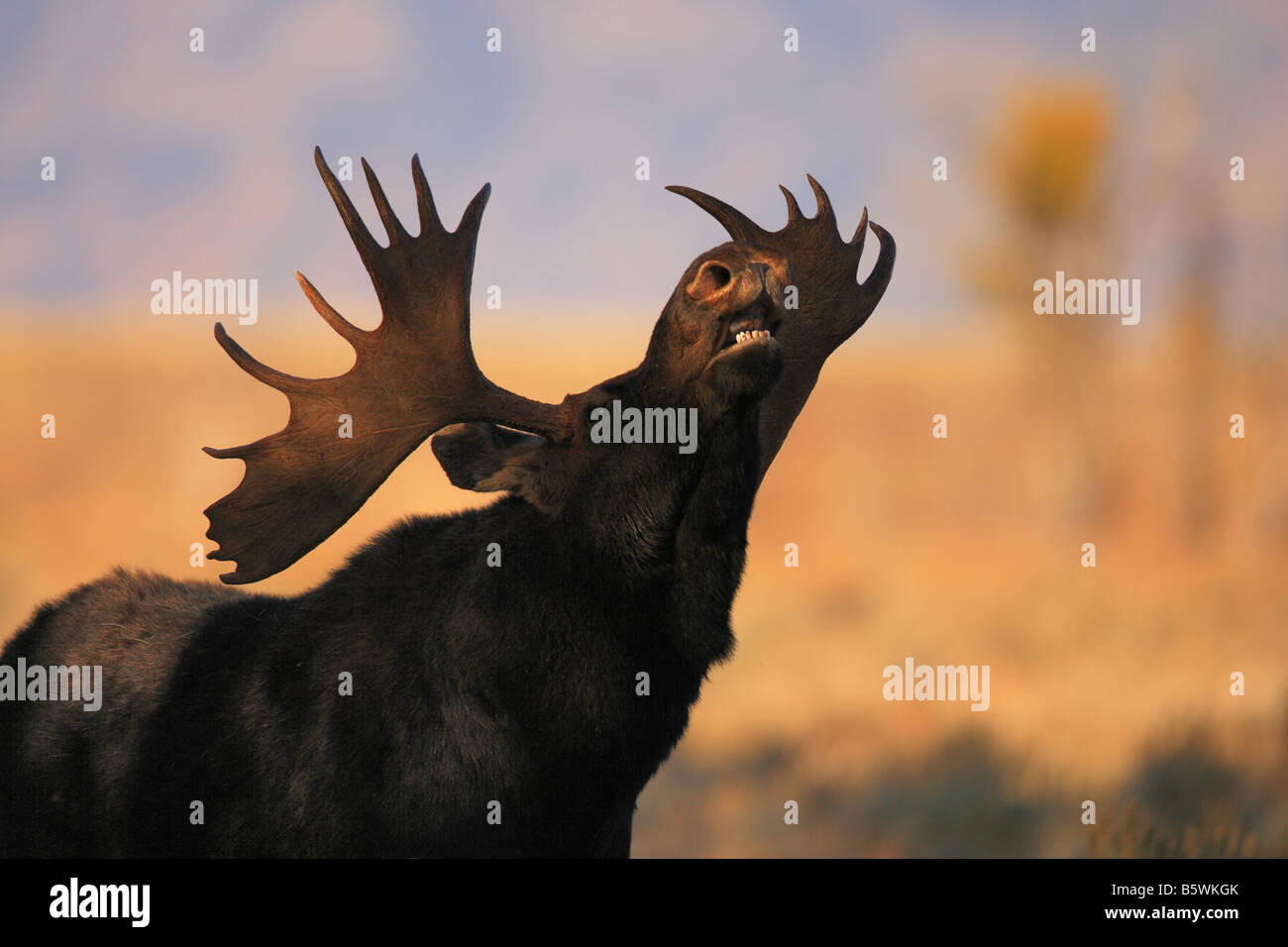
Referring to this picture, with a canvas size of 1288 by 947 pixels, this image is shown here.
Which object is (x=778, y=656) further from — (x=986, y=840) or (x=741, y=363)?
(x=741, y=363)

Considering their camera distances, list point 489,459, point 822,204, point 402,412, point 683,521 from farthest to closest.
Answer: point 822,204
point 402,412
point 489,459
point 683,521

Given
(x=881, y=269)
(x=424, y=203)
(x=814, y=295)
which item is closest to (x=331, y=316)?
(x=424, y=203)

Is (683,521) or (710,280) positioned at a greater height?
(710,280)

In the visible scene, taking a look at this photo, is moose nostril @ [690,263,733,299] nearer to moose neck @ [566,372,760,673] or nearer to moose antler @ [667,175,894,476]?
moose neck @ [566,372,760,673]

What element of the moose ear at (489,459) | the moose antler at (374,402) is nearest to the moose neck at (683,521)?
the moose ear at (489,459)

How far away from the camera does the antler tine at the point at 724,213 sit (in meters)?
5.55

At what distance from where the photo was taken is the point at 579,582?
5020 millimetres

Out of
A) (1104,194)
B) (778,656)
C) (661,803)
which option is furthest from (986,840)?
(1104,194)

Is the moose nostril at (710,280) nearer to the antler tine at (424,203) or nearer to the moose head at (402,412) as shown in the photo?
the moose head at (402,412)

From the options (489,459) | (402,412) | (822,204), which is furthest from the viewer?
(822,204)

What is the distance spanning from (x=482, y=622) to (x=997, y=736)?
23.0 ft

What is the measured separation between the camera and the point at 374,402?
18.1 ft

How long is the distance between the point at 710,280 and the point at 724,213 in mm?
621

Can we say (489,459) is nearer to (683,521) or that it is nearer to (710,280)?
(683,521)
